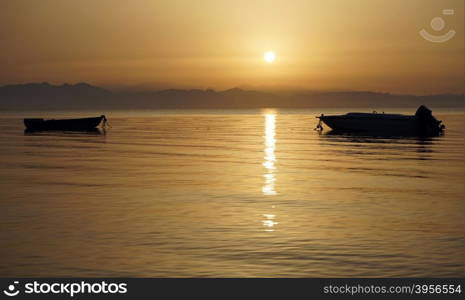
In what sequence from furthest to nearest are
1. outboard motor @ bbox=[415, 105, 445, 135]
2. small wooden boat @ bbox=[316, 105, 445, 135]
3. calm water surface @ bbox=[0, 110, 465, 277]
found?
outboard motor @ bbox=[415, 105, 445, 135] → small wooden boat @ bbox=[316, 105, 445, 135] → calm water surface @ bbox=[0, 110, 465, 277]

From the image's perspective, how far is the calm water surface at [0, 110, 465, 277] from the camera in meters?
18.3

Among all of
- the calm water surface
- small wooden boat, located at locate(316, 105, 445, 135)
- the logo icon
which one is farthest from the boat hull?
the logo icon

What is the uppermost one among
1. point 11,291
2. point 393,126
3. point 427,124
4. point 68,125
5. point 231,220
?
point 68,125

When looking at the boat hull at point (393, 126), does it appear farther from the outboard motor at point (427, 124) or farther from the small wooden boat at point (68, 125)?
the small wooden boat at point (68, 125)

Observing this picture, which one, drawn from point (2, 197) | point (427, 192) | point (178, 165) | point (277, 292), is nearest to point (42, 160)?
point (178, 165)

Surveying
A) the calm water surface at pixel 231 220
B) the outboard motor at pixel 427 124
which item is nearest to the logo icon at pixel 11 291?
the calm water surface at pixel 231 220

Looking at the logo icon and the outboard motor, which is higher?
the outboard motor

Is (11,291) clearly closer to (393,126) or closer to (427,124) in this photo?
(393,126)

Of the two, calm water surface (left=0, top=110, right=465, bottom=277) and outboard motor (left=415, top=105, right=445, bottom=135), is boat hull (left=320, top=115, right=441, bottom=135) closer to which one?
outboard motor (left=415, top=105, right=445, bottom=135)

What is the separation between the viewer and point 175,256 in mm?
19094

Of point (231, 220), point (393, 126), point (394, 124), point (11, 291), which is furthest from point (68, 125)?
point (11, 291)

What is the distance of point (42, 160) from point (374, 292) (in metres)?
40.8

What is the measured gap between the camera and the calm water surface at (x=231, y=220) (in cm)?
1833

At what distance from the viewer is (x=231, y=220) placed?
24.7m
